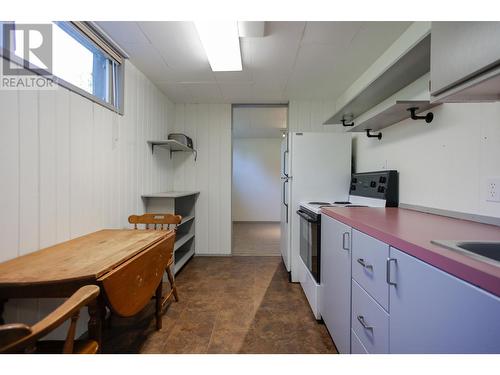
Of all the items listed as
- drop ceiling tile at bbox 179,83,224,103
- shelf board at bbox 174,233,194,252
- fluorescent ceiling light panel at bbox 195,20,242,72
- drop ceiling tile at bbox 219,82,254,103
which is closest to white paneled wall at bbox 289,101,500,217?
fluorescent ceiling light panel at bbox 195,20,242,72

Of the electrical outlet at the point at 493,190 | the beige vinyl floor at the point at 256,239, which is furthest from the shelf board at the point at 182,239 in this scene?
the electrical outlet at the point at 493,190

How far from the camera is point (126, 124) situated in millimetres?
2291

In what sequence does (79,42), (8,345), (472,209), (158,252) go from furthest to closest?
(79,42), (158,252), (472,209), (8,345)

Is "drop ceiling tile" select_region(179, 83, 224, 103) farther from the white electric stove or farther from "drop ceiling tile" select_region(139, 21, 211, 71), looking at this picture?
the white electric stove

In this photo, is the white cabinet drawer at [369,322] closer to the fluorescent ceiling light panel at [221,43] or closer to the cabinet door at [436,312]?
the cabinet door at [436,312]

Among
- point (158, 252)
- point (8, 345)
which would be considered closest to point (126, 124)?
point (158, 252)

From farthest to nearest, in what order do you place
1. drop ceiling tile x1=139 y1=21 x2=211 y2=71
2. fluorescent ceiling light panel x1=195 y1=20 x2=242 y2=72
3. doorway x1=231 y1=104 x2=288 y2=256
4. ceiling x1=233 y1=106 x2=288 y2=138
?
1. doorway x1=231 y1=104 x2=288 y2=256
2. ceiling x1=233 y1=106 x2=288 y2=138
3. drop ceiling tile x1=139 y1=21 x2=211 y2=71
4. fluorescent ceiling light panel x1=195 y1=20 x2=242 y2=72

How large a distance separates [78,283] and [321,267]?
1614mm

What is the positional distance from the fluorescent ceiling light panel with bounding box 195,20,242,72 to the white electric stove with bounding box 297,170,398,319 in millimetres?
1585

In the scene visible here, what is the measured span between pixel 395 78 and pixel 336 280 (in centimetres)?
156

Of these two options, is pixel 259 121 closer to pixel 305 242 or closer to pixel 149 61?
pixel 149 61

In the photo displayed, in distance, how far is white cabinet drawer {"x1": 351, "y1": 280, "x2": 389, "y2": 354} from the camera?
0.99 m

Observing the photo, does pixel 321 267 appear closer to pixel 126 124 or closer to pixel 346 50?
pixel 346 50

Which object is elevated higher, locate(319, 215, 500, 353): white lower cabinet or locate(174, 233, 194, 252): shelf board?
locate(319, 215, 500, 353): white lower cabinet
